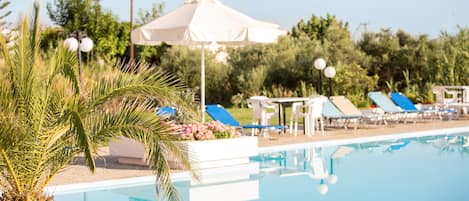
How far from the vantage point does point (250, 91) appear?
2766 centimetres

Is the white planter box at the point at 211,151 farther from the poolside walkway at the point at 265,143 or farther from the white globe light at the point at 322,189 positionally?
the white globe light at the point at 322,189

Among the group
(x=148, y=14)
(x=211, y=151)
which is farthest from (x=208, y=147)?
(x=148, y=14)

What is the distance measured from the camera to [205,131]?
10.7 m

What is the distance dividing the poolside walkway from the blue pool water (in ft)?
1.81

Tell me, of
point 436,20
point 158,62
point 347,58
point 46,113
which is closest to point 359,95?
point 347,58

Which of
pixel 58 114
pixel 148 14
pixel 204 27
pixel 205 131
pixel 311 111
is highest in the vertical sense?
pixel 148 14

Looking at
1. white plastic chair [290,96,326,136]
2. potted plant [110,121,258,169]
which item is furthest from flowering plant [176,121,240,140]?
white plastic chair [290,96,326,136]

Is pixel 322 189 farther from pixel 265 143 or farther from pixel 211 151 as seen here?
pixel 265 143

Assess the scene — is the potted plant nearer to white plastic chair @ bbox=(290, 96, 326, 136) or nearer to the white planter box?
the white planter box

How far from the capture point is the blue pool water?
29.9 ft

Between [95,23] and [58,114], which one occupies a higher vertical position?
[95,23]

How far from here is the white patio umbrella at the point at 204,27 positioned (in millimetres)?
12492

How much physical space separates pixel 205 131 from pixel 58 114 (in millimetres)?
4498

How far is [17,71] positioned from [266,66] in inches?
879
